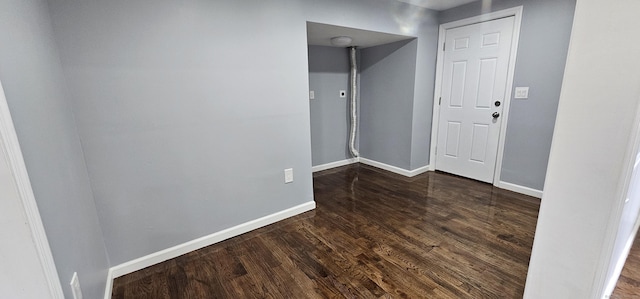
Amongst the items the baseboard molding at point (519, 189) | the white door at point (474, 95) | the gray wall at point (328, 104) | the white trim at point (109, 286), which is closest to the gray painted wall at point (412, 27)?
the white door at point (474, 95)

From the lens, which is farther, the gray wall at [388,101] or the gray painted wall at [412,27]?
the gray wall at [388,101]

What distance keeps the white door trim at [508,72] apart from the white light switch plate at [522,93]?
6 centimetres

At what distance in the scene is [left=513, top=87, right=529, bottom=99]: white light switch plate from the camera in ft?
Answer: 9.01

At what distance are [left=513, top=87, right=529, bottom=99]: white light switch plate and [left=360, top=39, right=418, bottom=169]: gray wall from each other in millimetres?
1090

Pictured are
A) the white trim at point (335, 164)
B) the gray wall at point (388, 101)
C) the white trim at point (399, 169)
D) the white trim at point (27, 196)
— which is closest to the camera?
the white trim at point (27, 196)

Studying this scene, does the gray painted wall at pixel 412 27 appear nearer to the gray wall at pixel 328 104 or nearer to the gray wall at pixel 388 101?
the gray wall at pixel 388 101

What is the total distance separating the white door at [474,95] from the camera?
2.91 meters

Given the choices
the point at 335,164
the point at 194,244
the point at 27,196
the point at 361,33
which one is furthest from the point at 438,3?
the point at 27,196

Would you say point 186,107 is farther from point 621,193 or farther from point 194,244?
point 621,193

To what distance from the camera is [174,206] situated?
74.4 inches

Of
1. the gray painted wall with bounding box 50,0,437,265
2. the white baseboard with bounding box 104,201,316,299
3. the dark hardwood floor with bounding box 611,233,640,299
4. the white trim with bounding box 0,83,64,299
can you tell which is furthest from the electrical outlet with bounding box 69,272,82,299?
the dark hardwood floor with bounding box 611,233,640,299

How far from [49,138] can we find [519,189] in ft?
12.7

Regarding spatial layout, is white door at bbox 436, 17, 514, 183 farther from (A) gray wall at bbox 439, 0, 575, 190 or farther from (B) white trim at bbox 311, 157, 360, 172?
(B) white trim at bbox 311, 157, 360, 172

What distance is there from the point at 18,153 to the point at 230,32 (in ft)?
4.80
